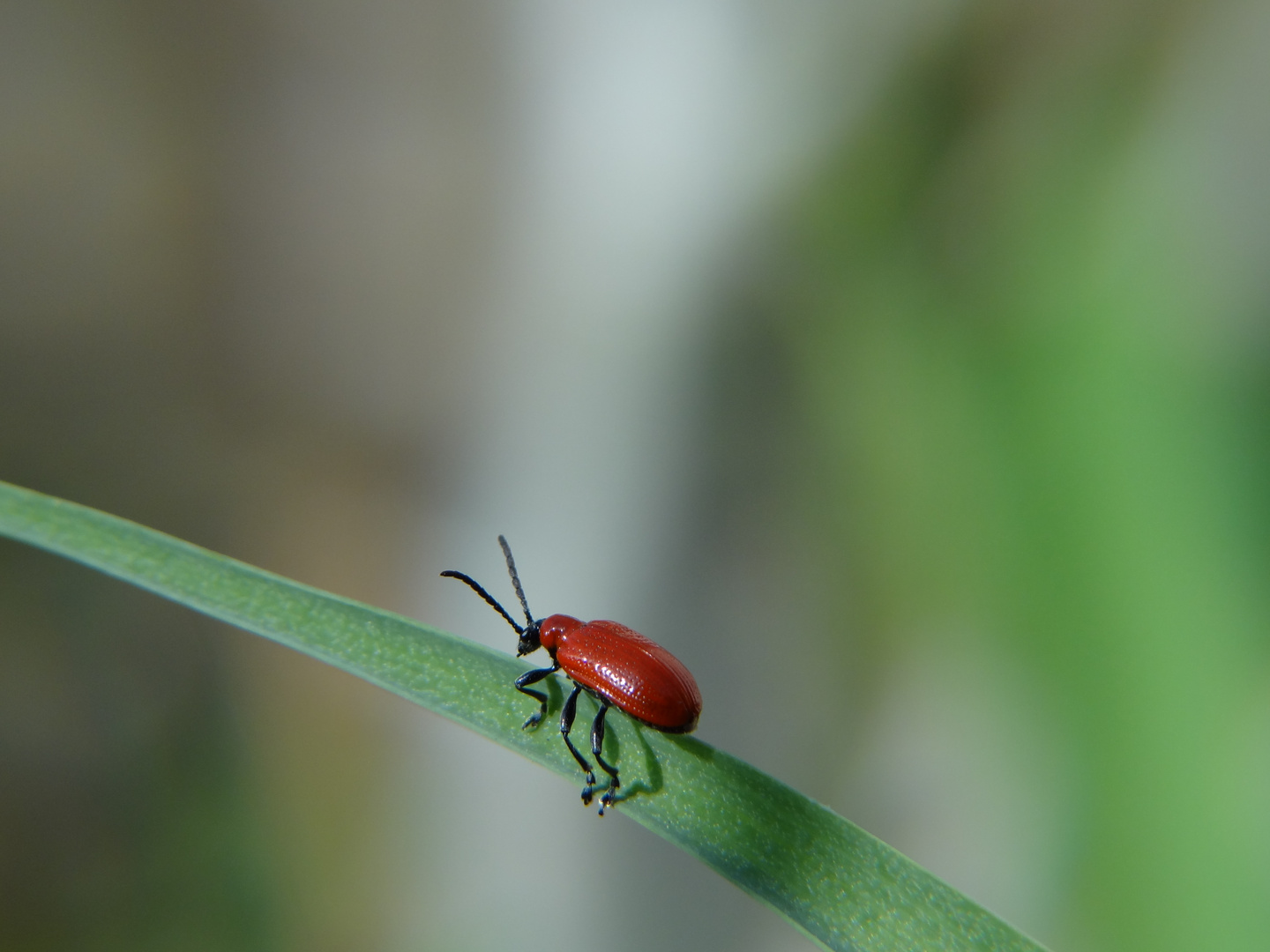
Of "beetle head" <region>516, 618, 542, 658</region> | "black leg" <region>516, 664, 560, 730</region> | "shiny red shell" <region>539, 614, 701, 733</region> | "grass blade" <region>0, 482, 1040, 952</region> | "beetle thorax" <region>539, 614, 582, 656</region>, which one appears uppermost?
"grass blade" <region>0, 482, 1040, 952</region>

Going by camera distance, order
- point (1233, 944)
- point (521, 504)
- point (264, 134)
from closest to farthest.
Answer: point (1233, 944)
point (264, 134)
point (521, 504)

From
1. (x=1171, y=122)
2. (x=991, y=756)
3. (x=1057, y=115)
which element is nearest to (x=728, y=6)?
(x=1057, y=115)

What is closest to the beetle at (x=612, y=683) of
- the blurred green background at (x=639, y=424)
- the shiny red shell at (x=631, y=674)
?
the shiny red shell at (x=631, y=674)

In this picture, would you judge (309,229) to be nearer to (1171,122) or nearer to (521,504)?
(521,504)

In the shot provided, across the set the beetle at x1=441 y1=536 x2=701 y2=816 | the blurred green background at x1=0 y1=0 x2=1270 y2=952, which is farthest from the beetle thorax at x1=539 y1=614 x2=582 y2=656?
the blurred green background at x1=0 y1=0 x2=1270 y2=952

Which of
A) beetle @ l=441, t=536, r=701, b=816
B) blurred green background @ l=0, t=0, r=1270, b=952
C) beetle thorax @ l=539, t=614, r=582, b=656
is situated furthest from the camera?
blurred green background @ l=0, t=0, r=1270, b=952

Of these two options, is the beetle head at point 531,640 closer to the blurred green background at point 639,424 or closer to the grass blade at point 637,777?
the grass blade at point 637,777

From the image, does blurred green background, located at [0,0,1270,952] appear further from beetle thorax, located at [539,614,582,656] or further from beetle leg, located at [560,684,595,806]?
beetle leg, located at [560,684,595,806]
